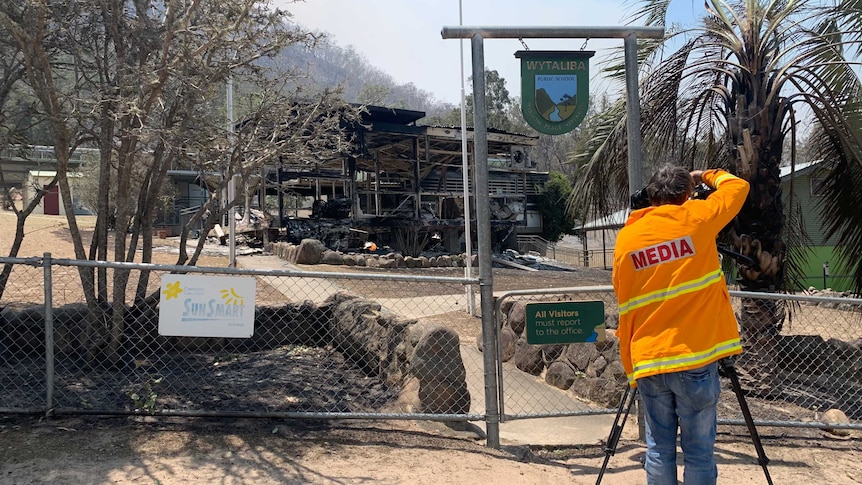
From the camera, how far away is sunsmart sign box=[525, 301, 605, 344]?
4215 millimetres

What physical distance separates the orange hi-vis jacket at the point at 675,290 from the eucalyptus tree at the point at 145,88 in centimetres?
356

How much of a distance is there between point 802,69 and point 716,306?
4699 millimetres

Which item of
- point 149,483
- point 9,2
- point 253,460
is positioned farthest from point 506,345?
point 9,2

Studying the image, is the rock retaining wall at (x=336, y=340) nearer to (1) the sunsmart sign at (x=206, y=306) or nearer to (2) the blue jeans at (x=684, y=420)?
(1) the sunsmart sign at (x=206, y=306)

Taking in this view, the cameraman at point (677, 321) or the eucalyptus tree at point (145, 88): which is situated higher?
the eucalyptus tree at point (145, 88)

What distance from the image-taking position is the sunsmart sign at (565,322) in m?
4.21

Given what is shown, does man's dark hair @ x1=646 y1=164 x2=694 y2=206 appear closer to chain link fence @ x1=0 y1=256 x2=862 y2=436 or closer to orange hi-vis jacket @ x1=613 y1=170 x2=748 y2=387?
orange hi-vis jacket @ x1=613 y1=170 x2=748 y2=387

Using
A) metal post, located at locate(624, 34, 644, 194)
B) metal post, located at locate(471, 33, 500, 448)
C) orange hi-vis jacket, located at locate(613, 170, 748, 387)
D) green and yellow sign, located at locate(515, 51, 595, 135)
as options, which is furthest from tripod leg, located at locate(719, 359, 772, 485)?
green and yellow sign, located at locate(515, 51, 595, 135)

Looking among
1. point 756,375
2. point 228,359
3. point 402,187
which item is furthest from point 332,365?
point 402,187

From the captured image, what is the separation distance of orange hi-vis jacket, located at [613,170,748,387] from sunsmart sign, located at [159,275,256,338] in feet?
8.35

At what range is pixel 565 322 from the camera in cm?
424

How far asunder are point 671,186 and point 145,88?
3944 millimetres

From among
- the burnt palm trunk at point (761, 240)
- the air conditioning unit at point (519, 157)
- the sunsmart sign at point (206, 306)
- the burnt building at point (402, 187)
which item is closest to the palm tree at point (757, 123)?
the burnt palm trunk at point (761, 240)

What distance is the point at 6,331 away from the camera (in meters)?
5.47
